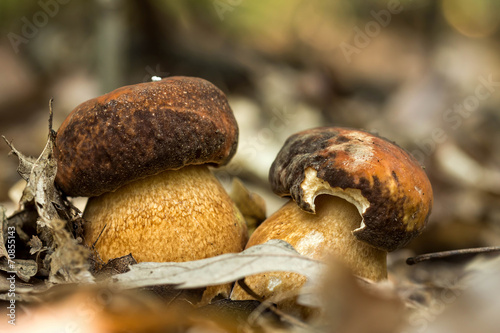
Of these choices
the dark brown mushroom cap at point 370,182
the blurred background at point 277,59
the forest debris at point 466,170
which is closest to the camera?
the dark brown mushroom cap at point 370,182

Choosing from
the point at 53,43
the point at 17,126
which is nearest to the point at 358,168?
the point at 17,126

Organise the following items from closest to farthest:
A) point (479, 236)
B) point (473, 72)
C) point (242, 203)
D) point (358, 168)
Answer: point (358, 168) < point (242, 203) < point (479, 236) < point (473, 72)

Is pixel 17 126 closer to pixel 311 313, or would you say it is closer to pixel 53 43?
pixel 53 43

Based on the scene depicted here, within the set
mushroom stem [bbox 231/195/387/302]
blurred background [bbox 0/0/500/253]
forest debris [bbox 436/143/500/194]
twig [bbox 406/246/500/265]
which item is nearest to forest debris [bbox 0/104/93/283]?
mushroom stem [bbox 231/195/387/302]

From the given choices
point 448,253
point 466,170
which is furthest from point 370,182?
point 466,170

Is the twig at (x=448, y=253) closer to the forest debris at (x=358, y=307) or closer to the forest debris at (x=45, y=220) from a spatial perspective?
the forest debris at (x=358, y=307)

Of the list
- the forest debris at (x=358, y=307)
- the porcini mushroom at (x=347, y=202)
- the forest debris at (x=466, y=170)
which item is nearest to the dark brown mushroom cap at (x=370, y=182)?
the porcini mushroom at (x=347, y=202)

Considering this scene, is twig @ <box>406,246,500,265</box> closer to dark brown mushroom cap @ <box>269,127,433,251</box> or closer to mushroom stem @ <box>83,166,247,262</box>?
dark brown mushroom cap @ <box>269,127,433,251</box>
